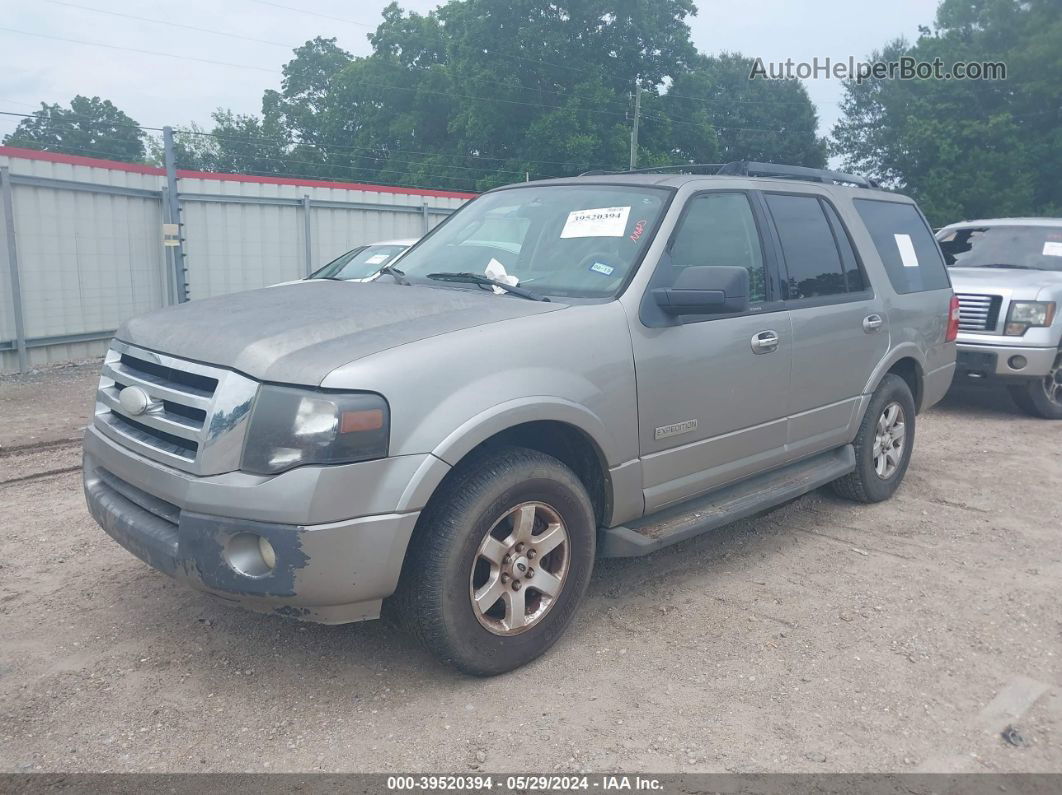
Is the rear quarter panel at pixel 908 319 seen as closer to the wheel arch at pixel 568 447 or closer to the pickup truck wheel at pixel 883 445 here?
the pickup truck wheel at pixel 883 445

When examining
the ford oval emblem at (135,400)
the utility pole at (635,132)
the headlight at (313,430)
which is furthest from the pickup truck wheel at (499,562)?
the utility pole at (635,132)

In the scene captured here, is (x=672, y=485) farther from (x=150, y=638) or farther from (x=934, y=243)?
(x=934, y=243)

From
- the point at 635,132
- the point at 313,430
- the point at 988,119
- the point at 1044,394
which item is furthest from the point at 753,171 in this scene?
the point at 988,119

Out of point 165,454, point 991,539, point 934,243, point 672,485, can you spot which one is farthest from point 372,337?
point 934,243

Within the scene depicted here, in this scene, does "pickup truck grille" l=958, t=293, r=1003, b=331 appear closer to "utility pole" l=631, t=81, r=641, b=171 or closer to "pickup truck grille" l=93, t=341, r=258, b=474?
"pickup truck grille" l=93, t=341, r=258, b=474

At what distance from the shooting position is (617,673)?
11.0 feet

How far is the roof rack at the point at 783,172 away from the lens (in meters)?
4.80

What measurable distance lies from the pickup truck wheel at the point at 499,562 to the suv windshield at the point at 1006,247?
704 centimetres

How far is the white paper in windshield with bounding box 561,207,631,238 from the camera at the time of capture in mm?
3951

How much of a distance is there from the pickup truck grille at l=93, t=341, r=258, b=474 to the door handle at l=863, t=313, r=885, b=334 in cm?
355

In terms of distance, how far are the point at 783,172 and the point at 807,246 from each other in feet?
1.79

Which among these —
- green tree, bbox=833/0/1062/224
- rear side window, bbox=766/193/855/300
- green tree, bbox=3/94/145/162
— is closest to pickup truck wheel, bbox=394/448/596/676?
rear side window, bbox=766/193/855/300

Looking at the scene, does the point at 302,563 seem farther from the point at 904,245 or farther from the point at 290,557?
the point at 904,245

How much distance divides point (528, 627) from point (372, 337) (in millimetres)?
1232
